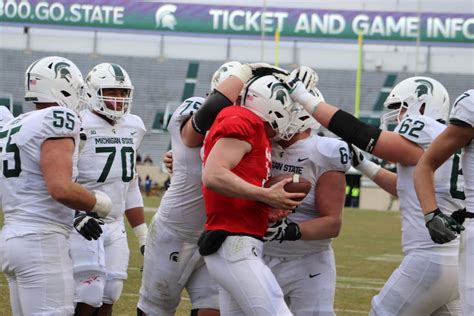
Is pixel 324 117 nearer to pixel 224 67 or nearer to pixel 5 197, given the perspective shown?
pixel 224 67

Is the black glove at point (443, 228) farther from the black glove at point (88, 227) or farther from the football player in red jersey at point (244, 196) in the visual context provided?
the black glove at point (88, 227)

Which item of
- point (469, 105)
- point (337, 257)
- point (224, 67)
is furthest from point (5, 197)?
point (337, 257)

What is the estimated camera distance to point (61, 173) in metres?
4.47

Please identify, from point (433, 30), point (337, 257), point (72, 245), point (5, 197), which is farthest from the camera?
point (433, 30)

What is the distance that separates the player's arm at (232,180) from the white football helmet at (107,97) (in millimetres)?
2121

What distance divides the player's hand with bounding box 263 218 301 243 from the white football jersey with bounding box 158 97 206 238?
774mm

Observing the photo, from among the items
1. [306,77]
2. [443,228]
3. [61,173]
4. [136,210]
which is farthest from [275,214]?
[136,210]

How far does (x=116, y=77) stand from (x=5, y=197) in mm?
1862

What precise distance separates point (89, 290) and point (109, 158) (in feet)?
2.81

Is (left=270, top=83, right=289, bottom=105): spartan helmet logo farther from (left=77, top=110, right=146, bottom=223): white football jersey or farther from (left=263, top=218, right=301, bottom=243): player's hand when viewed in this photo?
(left=77, top=110, right=146, bottom=223): white football jersey

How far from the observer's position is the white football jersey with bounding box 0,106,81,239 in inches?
179

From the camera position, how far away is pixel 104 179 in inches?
249

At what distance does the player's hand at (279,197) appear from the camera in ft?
14.4

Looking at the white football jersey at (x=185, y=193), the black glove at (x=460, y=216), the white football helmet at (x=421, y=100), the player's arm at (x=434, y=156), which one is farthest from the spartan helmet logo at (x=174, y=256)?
the black glove at (x=460, y=216)
